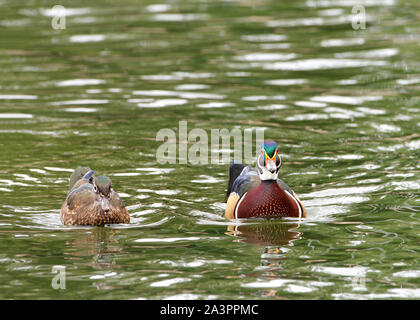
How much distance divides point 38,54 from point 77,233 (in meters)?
13.2

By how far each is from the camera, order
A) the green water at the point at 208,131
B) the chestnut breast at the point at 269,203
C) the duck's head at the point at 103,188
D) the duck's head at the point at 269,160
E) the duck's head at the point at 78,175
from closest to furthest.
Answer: the green water at the point at 208,131 < the duck's head at the point at 103,188 < the duck's head at the point at 269,160 < the chestnut breast at the point at 269,203 < the duck's head at the point at 78,175

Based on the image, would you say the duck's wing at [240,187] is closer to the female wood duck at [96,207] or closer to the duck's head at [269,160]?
the duck's head at [269,160]

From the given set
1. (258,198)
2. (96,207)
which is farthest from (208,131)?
(96,207)

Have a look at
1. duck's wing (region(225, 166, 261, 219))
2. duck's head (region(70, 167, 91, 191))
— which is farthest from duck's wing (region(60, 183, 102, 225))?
duck's wing (region(225, 166, 261, 219))

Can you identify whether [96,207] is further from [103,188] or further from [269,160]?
[269,160]

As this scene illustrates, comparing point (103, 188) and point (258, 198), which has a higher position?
point (103, 188)

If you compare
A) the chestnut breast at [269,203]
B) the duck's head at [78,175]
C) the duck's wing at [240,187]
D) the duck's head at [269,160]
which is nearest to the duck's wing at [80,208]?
the duck's head at [78,175]

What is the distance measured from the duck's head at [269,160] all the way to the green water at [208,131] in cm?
68

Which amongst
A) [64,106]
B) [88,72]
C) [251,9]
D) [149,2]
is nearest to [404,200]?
[64,106]

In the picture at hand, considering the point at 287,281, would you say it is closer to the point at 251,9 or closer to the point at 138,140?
the point at 138,140

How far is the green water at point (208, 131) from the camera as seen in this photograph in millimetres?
9945

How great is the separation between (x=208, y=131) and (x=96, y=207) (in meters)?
5.51

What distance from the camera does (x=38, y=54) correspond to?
78.3ft

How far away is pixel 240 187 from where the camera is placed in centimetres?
1261
